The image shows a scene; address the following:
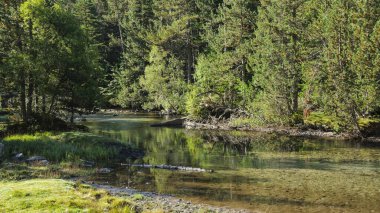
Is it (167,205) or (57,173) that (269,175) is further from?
(57,173)

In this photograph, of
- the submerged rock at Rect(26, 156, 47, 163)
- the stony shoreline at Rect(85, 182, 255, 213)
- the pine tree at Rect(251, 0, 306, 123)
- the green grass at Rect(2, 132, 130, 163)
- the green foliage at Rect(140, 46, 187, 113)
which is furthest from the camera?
the green foliage at Rect(140, 46, 187, 113)

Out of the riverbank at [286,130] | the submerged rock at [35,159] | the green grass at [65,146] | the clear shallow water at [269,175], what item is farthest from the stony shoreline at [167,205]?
the riverbank at [286,130]

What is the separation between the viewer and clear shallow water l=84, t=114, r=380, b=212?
16406 mm

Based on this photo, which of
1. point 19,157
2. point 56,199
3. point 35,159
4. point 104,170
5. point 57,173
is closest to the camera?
point 56,199

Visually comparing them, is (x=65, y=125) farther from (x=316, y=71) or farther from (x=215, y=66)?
(x=215, y=66)

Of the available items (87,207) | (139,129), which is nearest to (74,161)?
(87,207)

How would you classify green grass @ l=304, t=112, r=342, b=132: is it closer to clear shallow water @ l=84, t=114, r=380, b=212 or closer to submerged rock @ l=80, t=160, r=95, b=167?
clear shallow water @ l=84, t=114, r=380, b=212

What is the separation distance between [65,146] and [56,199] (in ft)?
44.9

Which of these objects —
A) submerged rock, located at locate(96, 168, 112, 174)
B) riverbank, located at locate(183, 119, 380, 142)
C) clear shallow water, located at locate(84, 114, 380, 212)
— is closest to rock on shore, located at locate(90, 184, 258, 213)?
clear shallow water, located at locate(84, 114, 380, 212)

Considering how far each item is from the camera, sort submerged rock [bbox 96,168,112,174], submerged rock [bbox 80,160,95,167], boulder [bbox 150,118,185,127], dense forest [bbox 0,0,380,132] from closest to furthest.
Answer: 1. submerged rock [bbox 96,168,112,174]
2. submerged rock [bbox 80,160,95,167]
3. dense forest [bbox 0,0,380,132]
4. boulder [bbox 150,118,185,127]

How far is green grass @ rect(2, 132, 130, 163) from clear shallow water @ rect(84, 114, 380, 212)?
282cm

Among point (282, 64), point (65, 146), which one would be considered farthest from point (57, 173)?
point (282, 64)

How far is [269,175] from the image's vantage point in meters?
21.3

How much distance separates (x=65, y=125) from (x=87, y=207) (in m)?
22.2
